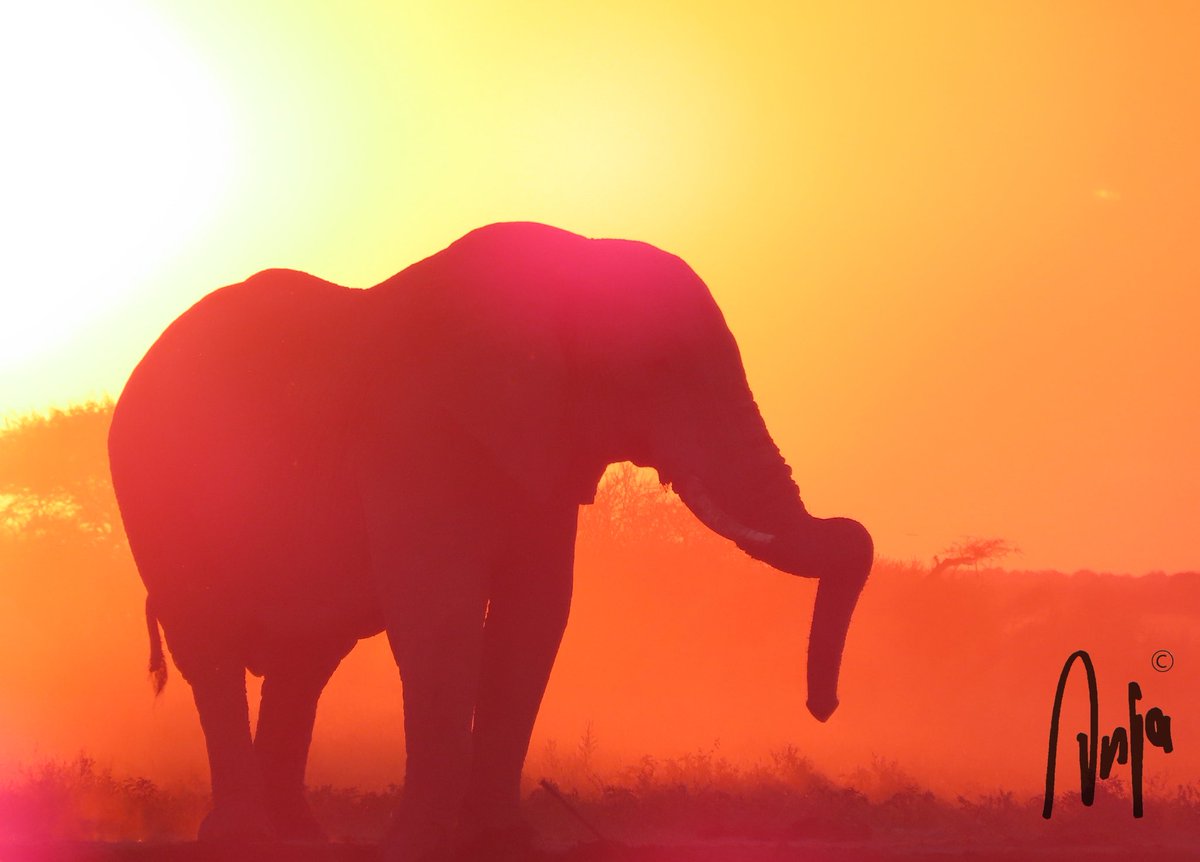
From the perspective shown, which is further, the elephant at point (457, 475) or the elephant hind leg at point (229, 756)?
the elephant hind leg at point (229, 756)

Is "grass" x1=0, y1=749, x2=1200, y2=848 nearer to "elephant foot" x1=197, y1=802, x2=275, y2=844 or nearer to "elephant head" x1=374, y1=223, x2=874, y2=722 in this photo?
"elephant foot" x1=197, y1=802, x2=275, y2=844

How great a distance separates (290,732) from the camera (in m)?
16.2

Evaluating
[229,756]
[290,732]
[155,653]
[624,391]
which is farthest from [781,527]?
[155,653]

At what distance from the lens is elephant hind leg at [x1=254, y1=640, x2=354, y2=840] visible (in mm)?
16000

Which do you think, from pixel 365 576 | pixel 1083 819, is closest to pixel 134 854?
pixel 365 576

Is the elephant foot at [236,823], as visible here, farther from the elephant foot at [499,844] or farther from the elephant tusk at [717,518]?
the elephant tusk at [717,518]

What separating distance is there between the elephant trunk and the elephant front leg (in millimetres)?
1216

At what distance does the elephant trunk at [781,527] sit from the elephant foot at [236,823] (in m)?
4.87

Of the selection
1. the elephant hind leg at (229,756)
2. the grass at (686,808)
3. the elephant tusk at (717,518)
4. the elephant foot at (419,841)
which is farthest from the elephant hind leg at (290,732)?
the elephant tusk at (717,518)

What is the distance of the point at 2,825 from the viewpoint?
18078mm

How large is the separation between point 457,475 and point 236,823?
416 centimetres

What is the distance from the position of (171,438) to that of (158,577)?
116cm

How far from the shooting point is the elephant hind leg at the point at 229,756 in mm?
14992
